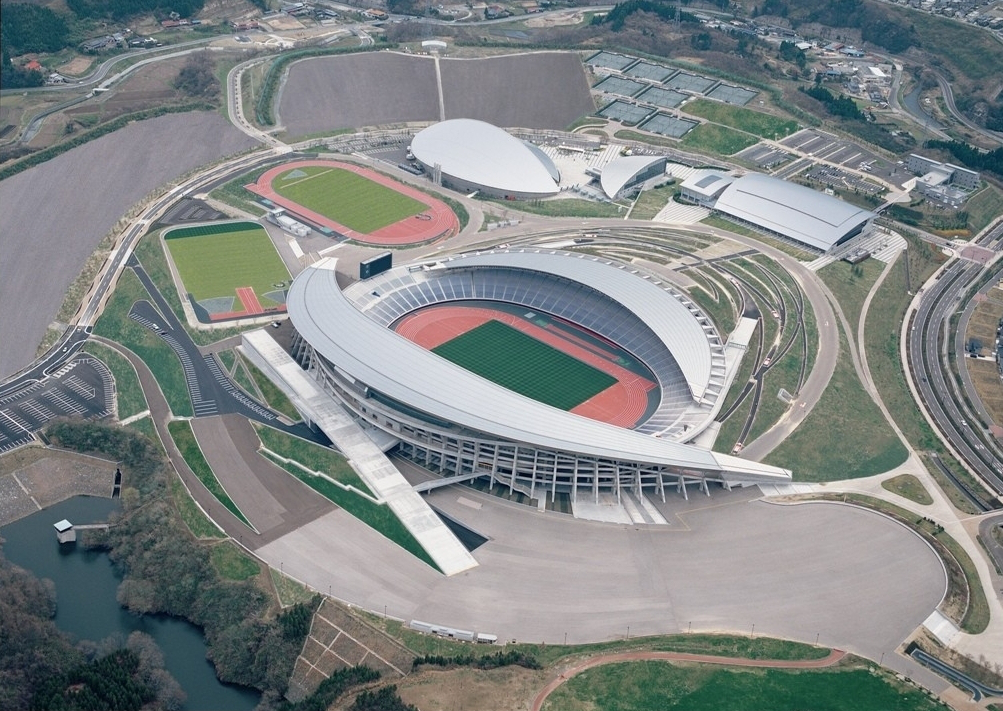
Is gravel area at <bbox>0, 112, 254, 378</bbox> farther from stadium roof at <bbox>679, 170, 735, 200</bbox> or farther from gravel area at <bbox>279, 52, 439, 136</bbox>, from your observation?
stadium roof at <bbox>679, 170, 735, 200</bbox>

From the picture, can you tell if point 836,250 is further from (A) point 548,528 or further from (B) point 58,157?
(B) point 58,157

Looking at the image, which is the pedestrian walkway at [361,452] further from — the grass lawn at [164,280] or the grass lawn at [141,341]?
the grass lawn at [141,341]

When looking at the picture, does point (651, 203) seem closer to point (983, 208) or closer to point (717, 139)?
point (717, 139)

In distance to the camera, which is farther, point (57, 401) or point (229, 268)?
point (229, 268)

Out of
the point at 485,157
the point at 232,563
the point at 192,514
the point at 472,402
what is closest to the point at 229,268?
the point at 485,157

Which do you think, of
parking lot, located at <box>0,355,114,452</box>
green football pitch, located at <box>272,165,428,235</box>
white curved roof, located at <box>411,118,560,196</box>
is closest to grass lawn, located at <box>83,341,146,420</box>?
parking lot, located at <box>0,355,114,452</box>

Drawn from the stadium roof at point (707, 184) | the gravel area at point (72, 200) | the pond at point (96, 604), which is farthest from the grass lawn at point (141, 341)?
the stadium roof at point (707, 184)
